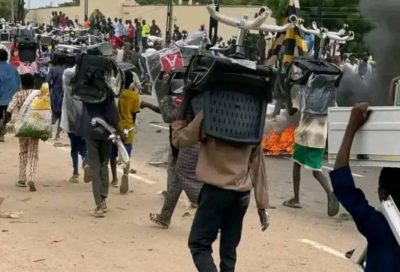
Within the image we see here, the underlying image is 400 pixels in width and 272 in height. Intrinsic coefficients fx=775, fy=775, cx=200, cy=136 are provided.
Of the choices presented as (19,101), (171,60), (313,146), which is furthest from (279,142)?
(171,60)

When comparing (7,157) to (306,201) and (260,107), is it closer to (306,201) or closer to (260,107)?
(306,201)

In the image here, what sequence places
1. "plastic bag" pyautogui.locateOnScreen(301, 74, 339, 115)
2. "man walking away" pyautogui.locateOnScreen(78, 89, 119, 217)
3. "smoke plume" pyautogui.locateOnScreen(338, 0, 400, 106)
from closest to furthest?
"smoke plume" pyautogui.locateOnScreen(338, 0, 400, 106)
"man walking away" pyautogui.locateOnScreen(78, 89, 119, 217)
"plastic bag" pyautogui.locateOnScreen(301, 74, 339, 115)

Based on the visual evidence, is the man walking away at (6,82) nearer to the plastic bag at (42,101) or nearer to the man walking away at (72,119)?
the man walking away at (72,119)

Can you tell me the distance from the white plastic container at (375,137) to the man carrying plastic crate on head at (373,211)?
51 mm

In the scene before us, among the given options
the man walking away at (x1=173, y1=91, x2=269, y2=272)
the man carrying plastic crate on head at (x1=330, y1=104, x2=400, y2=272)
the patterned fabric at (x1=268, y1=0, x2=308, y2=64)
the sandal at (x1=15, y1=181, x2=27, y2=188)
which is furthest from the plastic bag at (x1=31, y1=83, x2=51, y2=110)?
the man carrying plastic crate on head at (x1=330, y1=104, x2=400, y2=272)

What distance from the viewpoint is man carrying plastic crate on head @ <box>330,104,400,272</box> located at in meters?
3.20

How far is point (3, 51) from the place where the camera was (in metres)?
12.6

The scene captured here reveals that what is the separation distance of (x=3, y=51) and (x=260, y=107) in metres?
8.53

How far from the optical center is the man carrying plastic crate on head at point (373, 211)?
3197 millimetres

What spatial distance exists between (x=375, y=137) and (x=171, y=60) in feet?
17.1

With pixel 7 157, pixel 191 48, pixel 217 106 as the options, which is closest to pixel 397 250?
pixel 217 106

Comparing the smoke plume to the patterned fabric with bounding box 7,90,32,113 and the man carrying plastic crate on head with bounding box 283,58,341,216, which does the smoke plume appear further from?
the patterned fabric with bounding box 7,90,32,113

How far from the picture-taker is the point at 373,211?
3236 mm

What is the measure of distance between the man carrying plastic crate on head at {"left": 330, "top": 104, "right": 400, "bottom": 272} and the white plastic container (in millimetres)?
51
